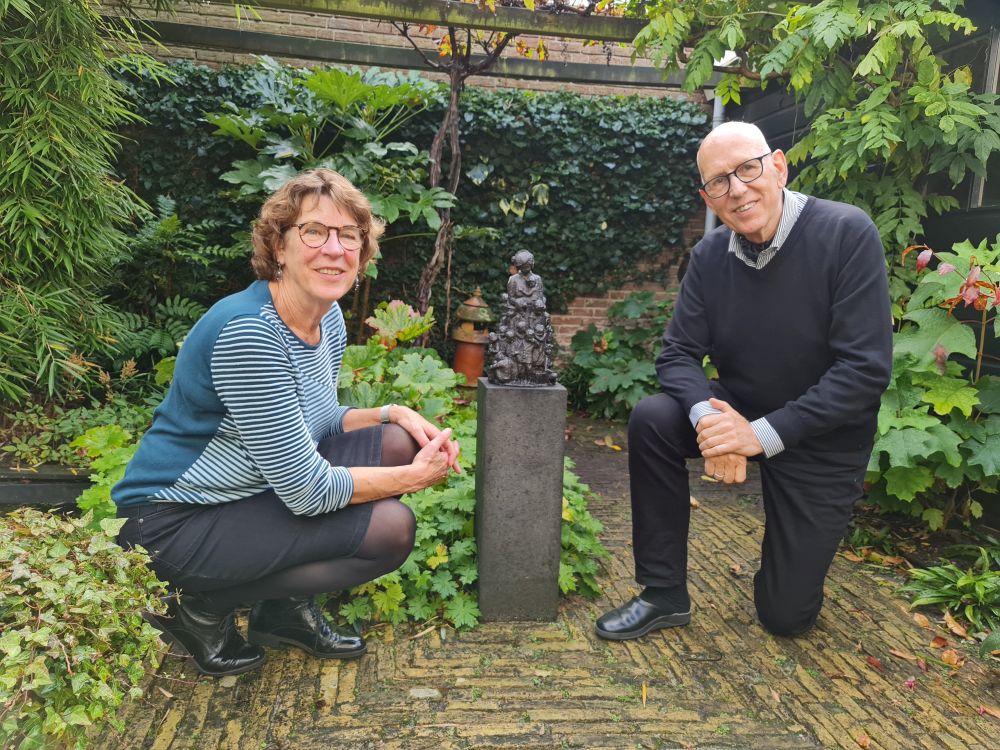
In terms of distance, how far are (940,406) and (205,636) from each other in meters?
3.25

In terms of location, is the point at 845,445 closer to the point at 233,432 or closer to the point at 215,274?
the point at 233,432

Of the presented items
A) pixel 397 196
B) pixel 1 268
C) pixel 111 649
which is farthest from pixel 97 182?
pixel 111 649

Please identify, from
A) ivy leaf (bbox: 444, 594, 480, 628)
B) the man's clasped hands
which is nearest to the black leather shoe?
ivy leaf (bbox: 444, 594, 480, 628)

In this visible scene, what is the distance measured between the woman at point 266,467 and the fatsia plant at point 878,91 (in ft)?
9.57

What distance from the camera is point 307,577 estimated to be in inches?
80.7

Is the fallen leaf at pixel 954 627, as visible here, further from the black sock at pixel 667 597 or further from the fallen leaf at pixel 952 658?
the black sock at pixel 667 597

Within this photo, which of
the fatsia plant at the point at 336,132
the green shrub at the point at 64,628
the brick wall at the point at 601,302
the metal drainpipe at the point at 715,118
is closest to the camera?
the green shrub at the point at 64,628

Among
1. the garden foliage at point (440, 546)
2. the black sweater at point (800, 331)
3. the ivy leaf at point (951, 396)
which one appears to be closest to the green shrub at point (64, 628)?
the garden foliage at point (440, 546)

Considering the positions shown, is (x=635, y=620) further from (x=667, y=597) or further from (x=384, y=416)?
(x=384, y=416)

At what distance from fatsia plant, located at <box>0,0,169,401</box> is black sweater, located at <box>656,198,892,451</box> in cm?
368

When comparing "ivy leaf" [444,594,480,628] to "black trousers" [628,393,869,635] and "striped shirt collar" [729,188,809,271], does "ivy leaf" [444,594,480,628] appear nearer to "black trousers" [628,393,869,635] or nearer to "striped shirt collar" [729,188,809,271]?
"black trousers" [628,393,869,635]

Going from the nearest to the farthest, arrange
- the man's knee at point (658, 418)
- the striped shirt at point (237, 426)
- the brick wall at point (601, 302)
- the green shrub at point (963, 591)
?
the striped shirt at point (237, 426) < the man's knee at point (658, 418) < the green shrub at point (963, 591) < the brick wall at point (601, 302)

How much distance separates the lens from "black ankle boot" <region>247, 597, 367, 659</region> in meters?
2.31

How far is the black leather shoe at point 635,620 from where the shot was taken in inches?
99.3
